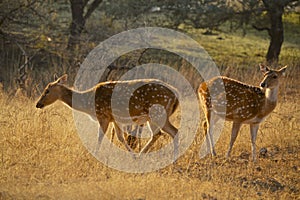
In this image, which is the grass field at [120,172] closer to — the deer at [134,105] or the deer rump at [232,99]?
the deer at [134,105]

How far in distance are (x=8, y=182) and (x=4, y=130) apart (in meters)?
2.10

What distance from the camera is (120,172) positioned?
7.93 m

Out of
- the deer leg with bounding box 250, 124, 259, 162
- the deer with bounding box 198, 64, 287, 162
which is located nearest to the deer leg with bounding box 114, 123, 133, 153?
the deer with bounding box 198, 64, 287, 162

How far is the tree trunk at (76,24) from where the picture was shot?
1587 cm

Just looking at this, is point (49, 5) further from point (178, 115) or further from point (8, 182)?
point (8, 182)

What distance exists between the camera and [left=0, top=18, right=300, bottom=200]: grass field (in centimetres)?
713

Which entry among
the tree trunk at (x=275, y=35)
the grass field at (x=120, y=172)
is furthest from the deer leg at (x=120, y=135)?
the tree trunk at (x=275, y=35)

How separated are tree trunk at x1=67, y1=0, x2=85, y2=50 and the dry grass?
5547mm

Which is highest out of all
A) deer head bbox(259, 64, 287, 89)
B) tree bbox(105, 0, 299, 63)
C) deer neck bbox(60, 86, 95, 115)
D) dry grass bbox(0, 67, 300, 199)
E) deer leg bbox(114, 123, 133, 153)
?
tree bbox(105, 0, 299, 63)

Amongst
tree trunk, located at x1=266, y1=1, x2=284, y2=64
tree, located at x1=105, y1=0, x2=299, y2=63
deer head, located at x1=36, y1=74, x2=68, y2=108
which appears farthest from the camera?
tree trunk, located at x1=266, y1=1, x2=284, y2=64

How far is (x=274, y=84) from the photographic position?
911 centimetres

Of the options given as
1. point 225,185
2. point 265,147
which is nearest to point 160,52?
point 265,147

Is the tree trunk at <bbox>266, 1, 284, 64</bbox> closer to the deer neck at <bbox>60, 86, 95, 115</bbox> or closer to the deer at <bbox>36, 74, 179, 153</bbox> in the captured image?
the deer at <bbox>36, 74, 179, 153</bbox>

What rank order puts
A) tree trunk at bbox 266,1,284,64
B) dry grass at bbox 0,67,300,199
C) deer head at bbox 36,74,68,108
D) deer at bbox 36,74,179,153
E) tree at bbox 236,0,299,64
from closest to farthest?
dry grass at bbox 0,67,300,199, deer at bbox 36,74,179,153, deer head at bbox 36,74,68,108, tree at bbox 236,0,299,64, tree trunk at bbox 266,1,284,64
